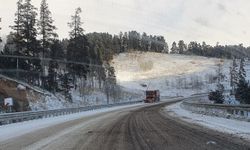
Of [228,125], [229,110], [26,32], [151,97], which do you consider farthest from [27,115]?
[151,97]

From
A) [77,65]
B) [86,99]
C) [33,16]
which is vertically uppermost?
[33,16]

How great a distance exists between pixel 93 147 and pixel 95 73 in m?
119

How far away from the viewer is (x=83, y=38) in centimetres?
9056

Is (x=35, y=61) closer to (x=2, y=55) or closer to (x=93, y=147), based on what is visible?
(x=2, y=55)

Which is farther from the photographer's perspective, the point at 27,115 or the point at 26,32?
the point at 26,32

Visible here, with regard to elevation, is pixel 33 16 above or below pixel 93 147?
above

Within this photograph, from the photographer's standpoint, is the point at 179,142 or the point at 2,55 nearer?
the point at 179,142

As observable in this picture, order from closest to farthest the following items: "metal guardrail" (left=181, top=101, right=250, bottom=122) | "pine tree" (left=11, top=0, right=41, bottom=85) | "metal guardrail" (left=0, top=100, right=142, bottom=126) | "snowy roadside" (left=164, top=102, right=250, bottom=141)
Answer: "snowy roadside" (left=164, top=102, right=250, bottom=141) → "metal guardrail" (left=181, top=101, right=250, bottom=122) → "metal guardrail" (left=0, top=100, right=142, bottom=126) → "pine tree" (left=11, top=0, right=41, bottom=85)

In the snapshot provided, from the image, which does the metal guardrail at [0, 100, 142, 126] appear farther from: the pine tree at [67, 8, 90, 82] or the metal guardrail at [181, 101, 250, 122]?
the pine tree at [67, 8, 90, 82]

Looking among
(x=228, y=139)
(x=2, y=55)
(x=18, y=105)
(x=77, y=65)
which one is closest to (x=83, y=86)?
(x=77, y=65)

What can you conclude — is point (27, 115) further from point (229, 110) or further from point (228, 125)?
point (228, 125)

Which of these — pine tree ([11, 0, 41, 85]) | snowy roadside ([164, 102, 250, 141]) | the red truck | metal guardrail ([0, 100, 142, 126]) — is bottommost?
the red truck

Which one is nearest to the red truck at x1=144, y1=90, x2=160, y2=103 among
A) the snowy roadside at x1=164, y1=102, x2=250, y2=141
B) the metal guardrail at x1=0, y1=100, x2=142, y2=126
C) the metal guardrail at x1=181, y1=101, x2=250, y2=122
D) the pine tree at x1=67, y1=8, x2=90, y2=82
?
the pine tree at x1=67, y1=8, x2=90, y2=82

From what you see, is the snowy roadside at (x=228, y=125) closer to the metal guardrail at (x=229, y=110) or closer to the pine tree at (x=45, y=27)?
the metal guardrail at (x=229, y=110)
